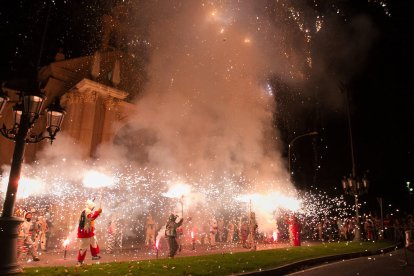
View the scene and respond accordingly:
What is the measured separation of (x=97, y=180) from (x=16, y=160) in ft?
41.0

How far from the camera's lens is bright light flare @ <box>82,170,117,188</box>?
57.9 feet

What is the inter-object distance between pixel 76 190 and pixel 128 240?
409 cm

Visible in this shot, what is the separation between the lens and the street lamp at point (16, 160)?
18.2ft

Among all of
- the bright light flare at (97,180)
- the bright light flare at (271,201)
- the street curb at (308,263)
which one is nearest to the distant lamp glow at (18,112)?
the street curb at (308,263)

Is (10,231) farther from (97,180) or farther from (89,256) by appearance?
(97,180)

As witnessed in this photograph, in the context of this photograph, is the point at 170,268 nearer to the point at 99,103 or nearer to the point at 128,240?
the point at 128,240

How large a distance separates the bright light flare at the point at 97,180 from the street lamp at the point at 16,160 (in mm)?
10793

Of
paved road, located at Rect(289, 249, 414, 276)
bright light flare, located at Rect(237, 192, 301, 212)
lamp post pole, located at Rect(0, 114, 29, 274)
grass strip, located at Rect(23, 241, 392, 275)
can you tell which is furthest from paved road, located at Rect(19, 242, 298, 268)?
bright light flare, located at Rect(237, 192, 301, 212)

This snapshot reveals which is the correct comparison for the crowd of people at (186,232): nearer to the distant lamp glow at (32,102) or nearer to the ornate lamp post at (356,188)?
the ornate lamp post at (356,188)

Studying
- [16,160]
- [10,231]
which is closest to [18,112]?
[16,160]

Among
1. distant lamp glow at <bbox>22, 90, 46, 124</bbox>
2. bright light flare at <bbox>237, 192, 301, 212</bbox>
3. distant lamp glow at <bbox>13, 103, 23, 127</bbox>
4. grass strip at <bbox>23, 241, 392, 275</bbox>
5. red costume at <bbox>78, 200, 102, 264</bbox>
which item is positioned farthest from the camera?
bright light flare at <bbox>237, 192, 301, 212</bbox>

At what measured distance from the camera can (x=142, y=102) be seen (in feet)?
73.2

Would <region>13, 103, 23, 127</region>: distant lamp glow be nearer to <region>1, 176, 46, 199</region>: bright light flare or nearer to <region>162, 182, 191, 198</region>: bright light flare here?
<region>1, 176, 46, 199</region>: bright light flare

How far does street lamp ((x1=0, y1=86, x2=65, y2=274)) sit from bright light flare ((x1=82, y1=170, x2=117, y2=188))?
10793mm
